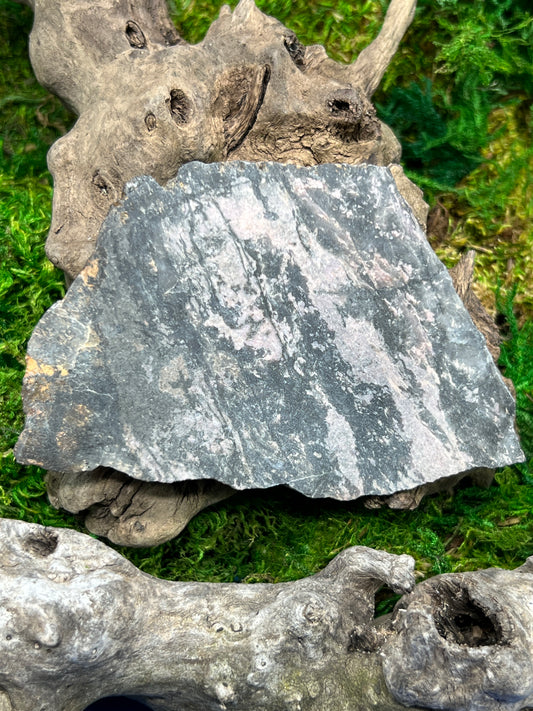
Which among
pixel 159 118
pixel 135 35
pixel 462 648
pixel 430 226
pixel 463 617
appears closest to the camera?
pixel 462 648

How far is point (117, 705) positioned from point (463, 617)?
5.07 ft

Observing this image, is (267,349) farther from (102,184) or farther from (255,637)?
(255,637)

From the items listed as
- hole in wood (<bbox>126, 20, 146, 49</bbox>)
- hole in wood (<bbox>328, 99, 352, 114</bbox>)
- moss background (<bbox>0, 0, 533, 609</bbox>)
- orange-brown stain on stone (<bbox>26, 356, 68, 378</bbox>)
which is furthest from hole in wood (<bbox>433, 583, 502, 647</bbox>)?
hole in wood (<bbox>126, 20, 146, 49</bbox>)

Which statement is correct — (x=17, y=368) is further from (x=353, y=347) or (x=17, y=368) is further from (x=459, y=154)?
(x=459, y=154)

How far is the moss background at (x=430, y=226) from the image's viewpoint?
346cm

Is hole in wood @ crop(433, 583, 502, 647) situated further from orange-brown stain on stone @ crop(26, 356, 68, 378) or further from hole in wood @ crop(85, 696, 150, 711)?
orange-brown stain on stone @ crop(26, 356, 68, 378)

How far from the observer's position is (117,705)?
3.19m

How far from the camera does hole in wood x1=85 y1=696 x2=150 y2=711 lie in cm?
318

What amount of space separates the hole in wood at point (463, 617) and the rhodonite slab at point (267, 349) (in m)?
0.51

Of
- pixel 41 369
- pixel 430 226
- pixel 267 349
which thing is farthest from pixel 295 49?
pixel 41 369

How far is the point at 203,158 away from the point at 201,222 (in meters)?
0.32

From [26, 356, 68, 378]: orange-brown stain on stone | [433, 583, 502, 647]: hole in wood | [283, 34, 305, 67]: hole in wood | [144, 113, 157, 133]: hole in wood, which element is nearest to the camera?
[433, 583, 502, 647]: hole in wood

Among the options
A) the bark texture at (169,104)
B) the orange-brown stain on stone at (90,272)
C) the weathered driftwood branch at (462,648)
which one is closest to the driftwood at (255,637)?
the weathered driftwood branch at (462,648)

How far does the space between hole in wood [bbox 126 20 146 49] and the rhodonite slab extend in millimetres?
745
